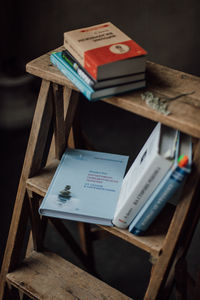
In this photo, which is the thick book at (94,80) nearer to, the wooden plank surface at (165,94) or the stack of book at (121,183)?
the wooden plank surface at (165,94)

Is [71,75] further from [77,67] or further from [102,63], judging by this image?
[102,63]

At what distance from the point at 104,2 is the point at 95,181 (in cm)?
241

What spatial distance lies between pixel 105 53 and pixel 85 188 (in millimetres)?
518

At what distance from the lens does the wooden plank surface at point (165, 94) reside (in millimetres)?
1085

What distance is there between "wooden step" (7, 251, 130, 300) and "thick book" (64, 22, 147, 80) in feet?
2.91

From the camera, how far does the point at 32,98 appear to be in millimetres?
3277

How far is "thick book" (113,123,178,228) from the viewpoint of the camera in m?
1.10

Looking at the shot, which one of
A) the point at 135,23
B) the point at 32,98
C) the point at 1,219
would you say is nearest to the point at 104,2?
the point at 135,23

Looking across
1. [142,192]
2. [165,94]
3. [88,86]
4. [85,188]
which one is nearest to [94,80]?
[88,86]

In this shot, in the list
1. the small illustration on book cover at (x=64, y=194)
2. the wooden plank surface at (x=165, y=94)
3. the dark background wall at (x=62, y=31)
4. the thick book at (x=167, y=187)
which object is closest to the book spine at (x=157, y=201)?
the thick book at (x=167, y=187)

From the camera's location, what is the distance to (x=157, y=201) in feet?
3.85

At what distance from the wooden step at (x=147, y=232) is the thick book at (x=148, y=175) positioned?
4 centimetres

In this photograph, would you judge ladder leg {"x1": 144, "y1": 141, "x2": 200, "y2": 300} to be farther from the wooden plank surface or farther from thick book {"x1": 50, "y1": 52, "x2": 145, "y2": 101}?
thick book {"x1": 50, "y1": 52, "x2": 145, "y2": 101}

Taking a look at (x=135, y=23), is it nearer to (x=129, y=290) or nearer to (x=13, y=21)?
(x=13, y=21)
